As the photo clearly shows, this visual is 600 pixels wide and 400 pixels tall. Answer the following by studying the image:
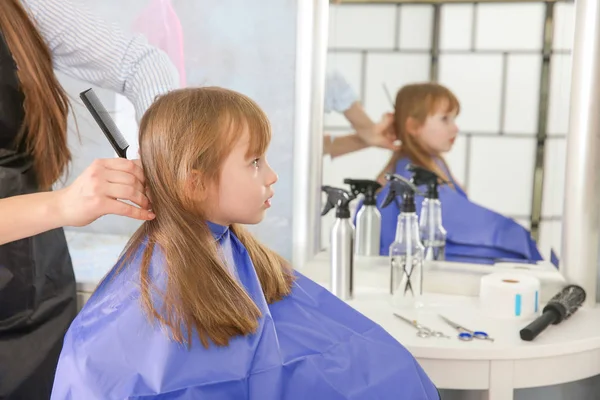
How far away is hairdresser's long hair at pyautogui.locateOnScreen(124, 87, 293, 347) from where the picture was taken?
3.76 feet

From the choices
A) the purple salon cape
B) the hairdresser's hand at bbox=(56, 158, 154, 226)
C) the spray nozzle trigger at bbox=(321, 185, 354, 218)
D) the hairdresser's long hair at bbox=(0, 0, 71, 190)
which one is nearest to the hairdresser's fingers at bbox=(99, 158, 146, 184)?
the hairdresser's hand at bbox=(56, 158, 154, 226)

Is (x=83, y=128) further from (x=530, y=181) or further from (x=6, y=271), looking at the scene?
(x=530, y=181)

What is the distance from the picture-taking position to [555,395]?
182 cm

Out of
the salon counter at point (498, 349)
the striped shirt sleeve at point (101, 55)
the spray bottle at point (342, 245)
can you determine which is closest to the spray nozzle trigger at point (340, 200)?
the spray bottle at point (342, 245)

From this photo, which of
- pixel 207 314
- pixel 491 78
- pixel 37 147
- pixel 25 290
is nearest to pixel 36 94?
pixel 37 147

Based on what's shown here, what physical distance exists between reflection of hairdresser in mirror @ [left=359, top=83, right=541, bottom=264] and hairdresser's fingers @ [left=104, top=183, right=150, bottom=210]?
0.83m

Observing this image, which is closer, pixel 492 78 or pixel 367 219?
pixel 492 78

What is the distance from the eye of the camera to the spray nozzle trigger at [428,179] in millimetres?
1818

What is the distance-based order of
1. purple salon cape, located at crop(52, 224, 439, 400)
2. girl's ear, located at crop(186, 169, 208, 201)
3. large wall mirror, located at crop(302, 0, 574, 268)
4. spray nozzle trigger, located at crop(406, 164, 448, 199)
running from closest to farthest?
purple salon cape, located at crop(52, 224, 439, 400) → girl's ear, located at crop(186, 169, 208, 201) → large wall mirror, located at crop(302, 0, 574, 268) → spray nozzle trigger, located at crop(406, 164, 448, 199)

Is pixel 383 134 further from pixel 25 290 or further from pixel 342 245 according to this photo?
pixel 25 290

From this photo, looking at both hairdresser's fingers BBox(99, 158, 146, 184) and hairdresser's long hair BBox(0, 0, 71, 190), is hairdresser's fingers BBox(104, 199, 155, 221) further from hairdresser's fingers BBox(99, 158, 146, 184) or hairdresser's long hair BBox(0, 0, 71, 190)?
hairdresser's long hair BBox(0, 0, 71, 190)

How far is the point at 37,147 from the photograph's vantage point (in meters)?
1.60

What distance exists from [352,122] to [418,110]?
6.8 inches

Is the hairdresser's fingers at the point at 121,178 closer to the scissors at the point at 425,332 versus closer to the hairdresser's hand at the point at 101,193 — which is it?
the hairdresser's hand at the point at 101,193
